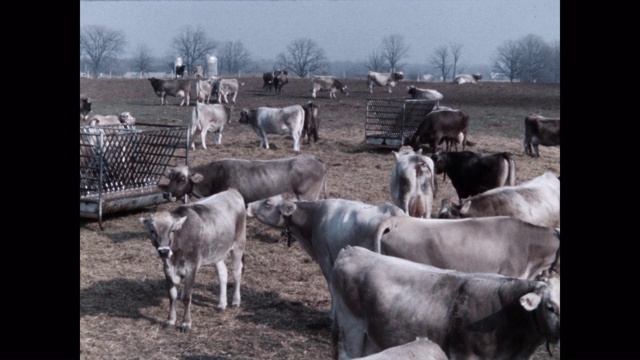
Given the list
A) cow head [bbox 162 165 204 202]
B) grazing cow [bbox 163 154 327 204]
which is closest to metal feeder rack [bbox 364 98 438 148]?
grazing cow [bbox 163 154 327 204]

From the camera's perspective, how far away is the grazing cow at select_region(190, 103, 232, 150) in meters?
20.9

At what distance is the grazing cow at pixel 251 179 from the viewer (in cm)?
1115

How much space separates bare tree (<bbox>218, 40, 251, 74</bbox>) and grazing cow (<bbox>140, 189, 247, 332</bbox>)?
7229cm

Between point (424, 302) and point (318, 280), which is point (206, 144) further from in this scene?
point (424, 302)

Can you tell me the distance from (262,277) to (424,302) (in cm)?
455

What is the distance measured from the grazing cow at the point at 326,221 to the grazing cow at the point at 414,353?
2.76 meters

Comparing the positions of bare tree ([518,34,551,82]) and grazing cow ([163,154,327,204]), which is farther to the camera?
bare tree ([518,34,551,82])

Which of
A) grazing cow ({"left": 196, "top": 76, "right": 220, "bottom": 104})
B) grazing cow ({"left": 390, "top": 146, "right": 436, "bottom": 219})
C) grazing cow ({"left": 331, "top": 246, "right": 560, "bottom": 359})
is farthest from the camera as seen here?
grazing cow ({"left": 196, "top": 76, "right": 220, "bottom": 104})

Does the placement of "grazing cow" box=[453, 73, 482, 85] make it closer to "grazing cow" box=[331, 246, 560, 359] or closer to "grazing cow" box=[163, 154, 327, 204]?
"grazing cow" box=[163, 154, 327, 204]

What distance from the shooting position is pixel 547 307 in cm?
470

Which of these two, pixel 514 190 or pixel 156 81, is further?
pixel 156 81

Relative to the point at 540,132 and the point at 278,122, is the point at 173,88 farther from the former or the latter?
the point at 540,132
